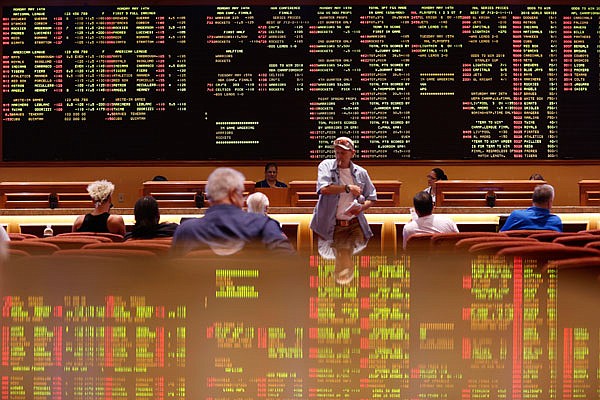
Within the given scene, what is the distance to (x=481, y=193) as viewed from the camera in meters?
6.96

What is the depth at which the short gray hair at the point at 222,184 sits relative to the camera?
112 inches

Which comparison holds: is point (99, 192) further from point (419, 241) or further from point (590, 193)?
point (590, 193)

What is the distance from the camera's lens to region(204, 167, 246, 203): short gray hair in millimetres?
2852

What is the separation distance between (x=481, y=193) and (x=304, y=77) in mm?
2921

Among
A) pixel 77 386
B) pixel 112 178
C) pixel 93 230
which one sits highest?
pixel 112 178

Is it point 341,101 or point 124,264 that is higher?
point 341,101

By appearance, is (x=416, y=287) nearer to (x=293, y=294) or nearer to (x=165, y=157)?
(x=293, y=294)

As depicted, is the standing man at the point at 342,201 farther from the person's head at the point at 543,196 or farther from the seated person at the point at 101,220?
the seated person at the point at 101,220

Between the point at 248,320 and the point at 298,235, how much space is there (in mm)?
5437

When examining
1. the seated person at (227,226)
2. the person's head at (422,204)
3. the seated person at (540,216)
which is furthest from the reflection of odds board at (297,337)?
the seated person at (540,216)

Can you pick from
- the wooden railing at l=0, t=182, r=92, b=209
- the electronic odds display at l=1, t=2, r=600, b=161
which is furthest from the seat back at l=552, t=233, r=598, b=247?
the electronic odds display at l=1, t=2, r=600, b=161

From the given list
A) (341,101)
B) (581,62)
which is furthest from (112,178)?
(581,62)

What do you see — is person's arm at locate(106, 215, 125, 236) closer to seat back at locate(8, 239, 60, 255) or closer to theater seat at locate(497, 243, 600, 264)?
seat back at locate(8, 239, 60, 255)

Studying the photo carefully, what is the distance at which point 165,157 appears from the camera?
29.2 ft
